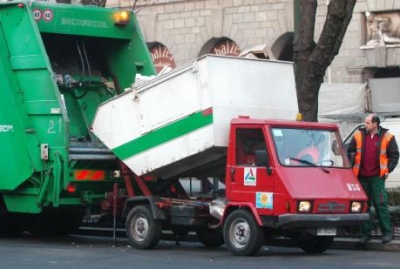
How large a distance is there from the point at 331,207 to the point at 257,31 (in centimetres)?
1748

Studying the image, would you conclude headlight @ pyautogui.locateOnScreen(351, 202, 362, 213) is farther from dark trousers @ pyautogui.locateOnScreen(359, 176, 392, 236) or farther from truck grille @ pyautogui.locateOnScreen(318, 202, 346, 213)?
dark trousers @ pyautogui.locateOnScreen(359, 176, 392, 236)

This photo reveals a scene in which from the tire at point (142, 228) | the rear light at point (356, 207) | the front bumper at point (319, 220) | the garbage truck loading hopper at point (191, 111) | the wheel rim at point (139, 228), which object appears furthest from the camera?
the wheel rim at point (139, 228)

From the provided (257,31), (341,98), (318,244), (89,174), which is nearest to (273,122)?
(318,244)

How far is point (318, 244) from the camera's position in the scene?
1473 centimetres

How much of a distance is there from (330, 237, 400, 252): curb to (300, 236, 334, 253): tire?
0.73 metres

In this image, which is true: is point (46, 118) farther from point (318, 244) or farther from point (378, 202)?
point (378, 202)

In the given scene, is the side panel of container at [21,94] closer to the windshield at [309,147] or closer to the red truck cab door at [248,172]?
the red truck cab door at [248,172]

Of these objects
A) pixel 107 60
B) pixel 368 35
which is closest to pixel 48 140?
pixel 107 60

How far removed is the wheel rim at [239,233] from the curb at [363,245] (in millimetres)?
2033

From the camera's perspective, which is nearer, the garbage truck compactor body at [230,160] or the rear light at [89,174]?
the garbage truck compactor body at [230,160]

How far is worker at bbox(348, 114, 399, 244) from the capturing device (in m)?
15.0

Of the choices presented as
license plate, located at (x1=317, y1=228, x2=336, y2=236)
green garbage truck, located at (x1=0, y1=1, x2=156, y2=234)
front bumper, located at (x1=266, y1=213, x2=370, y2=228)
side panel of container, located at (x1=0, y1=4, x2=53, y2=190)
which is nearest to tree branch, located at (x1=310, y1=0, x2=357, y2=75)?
green garbage truck, located at (x1=0, y1=1, x2=156, y2=234)

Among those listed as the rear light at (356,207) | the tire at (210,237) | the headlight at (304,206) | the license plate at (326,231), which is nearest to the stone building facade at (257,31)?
the tire at (210,237)

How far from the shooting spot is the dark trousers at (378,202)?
15031 mm
